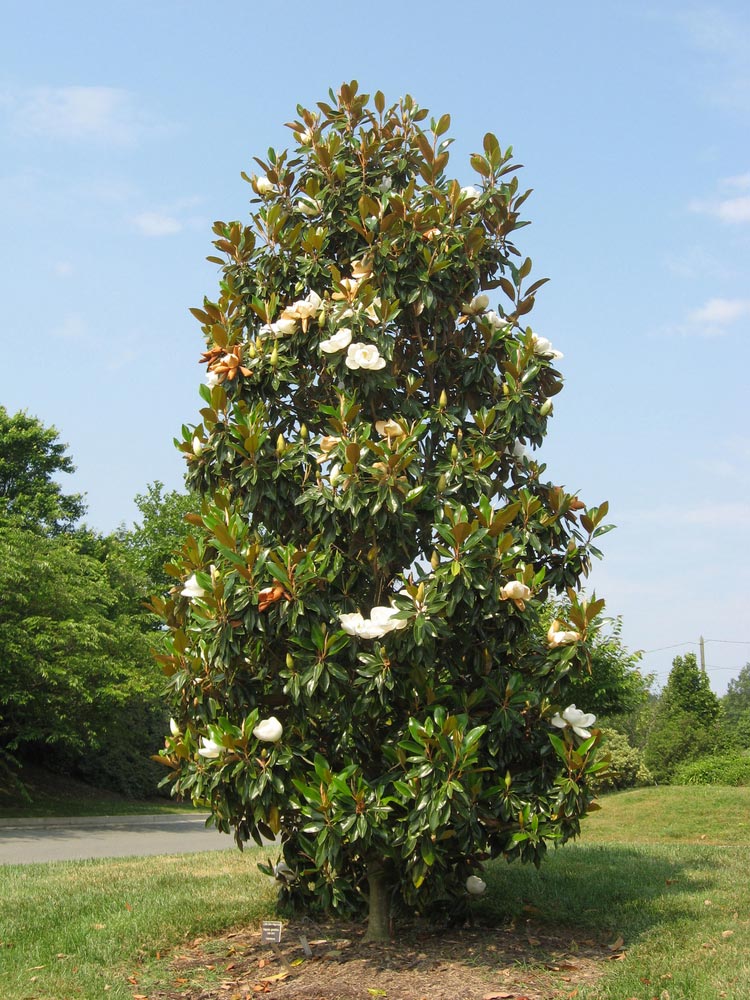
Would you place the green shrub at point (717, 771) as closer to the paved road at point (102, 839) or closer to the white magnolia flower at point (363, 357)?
the paved road at point (102, 839)

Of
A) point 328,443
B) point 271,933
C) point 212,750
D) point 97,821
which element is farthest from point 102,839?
point 328,443

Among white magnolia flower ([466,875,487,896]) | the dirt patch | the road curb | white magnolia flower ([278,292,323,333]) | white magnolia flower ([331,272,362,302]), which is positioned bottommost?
the road curb

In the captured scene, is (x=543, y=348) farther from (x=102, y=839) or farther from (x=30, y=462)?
(x=30, y=462)

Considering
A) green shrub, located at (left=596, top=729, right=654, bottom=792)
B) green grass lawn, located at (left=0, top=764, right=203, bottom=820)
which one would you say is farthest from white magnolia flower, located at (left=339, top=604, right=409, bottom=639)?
green grass lawn, located at (left=0, top=764, right=203, bottom=820)

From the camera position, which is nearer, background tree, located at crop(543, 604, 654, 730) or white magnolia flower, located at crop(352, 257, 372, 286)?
white magnolia flower, located at crop(352, 257, 372, 286)

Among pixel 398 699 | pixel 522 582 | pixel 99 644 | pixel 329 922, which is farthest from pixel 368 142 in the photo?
pixel 99 644

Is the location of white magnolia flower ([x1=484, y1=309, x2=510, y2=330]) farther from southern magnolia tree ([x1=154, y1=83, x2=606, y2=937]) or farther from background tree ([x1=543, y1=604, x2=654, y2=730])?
background tree ([x1=543, y1=604, x2=654, y2=730])

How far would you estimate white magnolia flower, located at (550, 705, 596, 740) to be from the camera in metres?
6.29

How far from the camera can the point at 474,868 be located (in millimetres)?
6965

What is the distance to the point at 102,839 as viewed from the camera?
18.4 metres

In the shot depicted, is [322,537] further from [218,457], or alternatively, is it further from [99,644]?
[99,644]

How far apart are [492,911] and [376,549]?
11.0 ft

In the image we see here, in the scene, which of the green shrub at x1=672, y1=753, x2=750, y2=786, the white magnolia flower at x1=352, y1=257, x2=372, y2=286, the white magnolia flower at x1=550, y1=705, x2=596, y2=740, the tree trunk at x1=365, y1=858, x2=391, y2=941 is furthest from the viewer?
the green shrub at x1=672, y1=753, x2=750, y2=786

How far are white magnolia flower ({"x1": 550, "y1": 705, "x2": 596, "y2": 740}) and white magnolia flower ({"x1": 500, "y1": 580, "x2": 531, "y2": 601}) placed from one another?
33.8 inches
